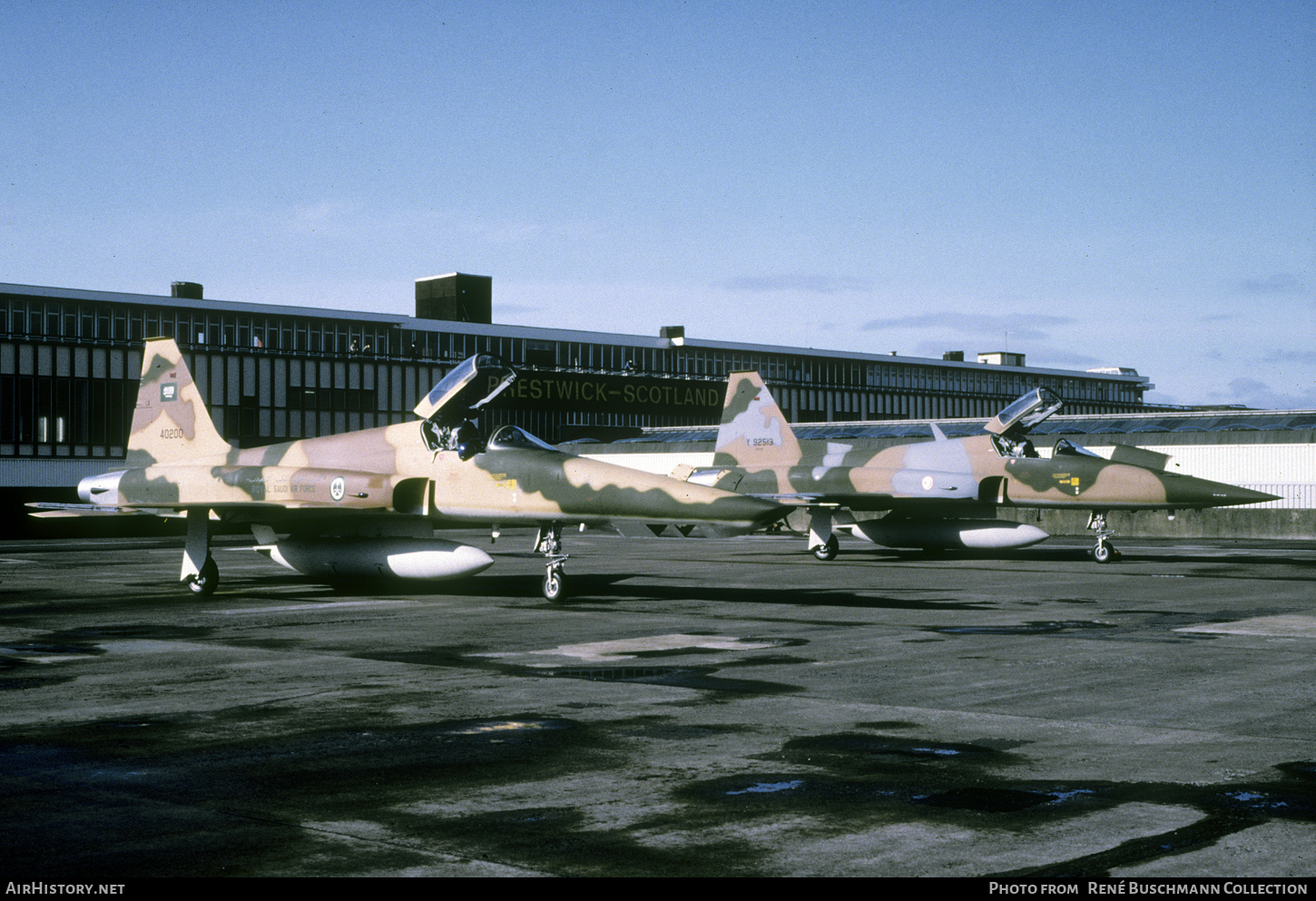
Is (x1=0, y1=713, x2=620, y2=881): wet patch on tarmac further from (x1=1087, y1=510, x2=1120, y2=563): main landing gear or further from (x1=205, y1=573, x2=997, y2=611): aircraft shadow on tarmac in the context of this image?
(x1=1087, y1=510, x2=1120, y2=563): main landing gear

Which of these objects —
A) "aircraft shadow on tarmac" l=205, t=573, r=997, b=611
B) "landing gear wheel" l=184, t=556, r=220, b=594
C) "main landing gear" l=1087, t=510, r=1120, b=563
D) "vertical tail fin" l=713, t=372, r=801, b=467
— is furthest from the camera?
"vertical tail fin" l=713, t=372, r=801, b=467

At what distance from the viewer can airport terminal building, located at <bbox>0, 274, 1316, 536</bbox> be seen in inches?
2916

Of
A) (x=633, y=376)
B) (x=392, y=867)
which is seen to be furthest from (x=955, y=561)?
(x=633, y=376)

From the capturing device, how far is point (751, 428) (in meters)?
33.8

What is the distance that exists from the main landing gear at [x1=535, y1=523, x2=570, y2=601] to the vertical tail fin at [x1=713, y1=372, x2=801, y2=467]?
48.7 feet

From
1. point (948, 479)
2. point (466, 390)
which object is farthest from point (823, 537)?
point (466, 390)

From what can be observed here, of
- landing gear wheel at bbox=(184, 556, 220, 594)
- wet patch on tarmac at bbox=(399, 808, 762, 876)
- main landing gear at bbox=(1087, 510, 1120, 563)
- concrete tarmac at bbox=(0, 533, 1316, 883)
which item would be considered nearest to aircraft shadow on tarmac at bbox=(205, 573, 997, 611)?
landing gear wheel at bbox=(184, 556, 220, 594)

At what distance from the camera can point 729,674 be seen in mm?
11891

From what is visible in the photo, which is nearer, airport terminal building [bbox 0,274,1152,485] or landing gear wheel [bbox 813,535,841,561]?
landing gear wheel [bbox 813,535,841,561]

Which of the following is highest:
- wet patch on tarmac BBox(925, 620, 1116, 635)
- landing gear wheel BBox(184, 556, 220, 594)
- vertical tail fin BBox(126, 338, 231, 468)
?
vertical tail fin BBox(126, 338, 231, 468)

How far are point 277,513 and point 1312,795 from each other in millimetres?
16869

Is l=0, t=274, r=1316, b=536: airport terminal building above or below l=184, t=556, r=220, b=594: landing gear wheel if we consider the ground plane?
above

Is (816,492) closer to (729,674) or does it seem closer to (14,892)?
(729,674)

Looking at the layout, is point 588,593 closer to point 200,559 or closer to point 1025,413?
point 200,559
